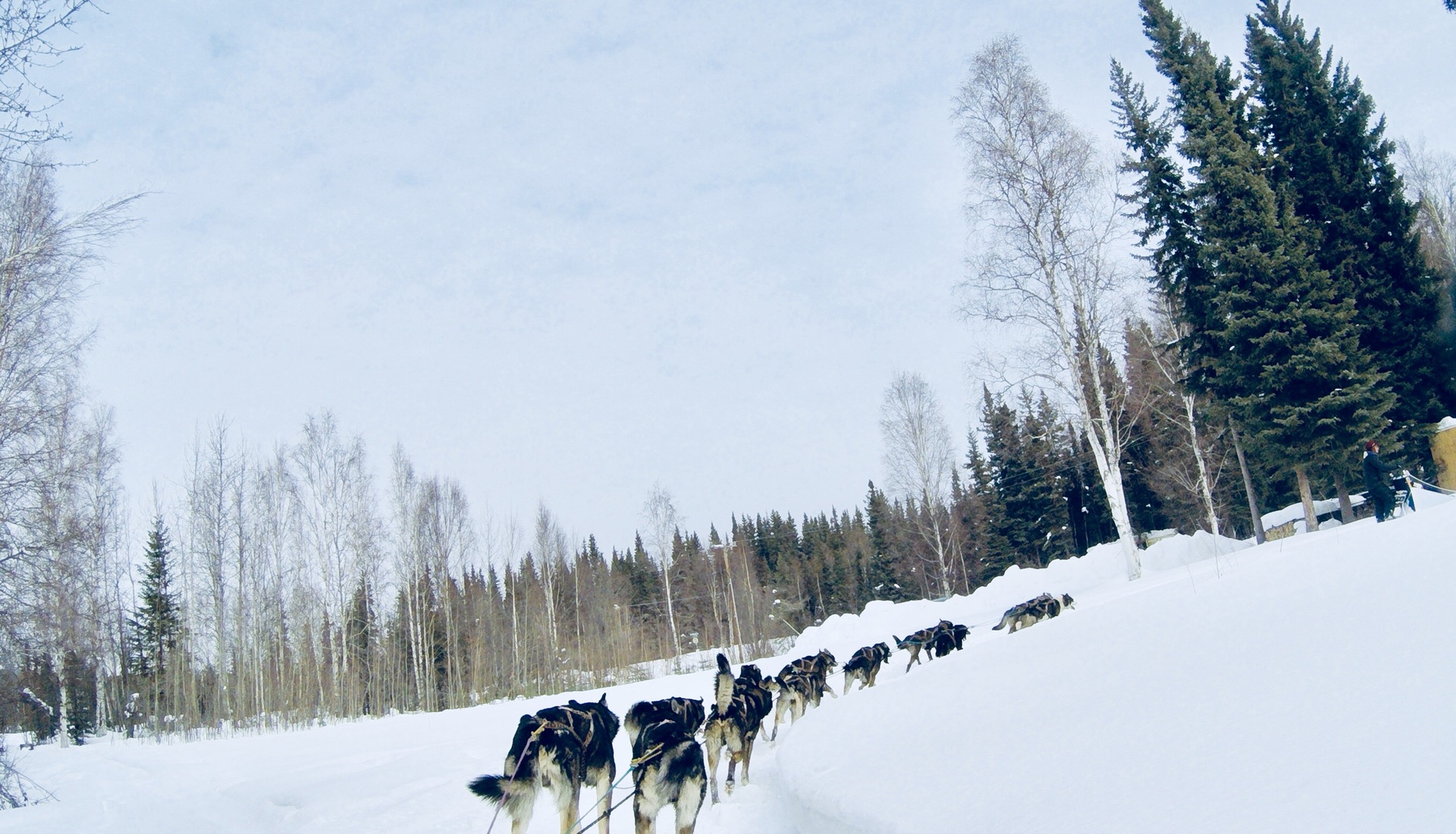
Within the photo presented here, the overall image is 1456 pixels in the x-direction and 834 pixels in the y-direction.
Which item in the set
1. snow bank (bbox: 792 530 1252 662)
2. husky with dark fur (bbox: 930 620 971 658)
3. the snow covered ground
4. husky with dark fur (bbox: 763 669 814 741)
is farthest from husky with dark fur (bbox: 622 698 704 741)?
snow bank (bbox: 792 530 1252 662)

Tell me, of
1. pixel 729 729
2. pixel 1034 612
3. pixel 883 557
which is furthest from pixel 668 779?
pixel 883 557

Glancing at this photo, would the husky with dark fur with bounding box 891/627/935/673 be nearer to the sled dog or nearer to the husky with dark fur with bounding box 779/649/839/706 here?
the sled dog

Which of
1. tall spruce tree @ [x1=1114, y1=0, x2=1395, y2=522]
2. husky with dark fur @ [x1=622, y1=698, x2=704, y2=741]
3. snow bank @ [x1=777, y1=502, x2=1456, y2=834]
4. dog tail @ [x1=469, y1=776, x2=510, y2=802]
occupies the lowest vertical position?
husky with dark fur @ [x1=622, y1=698, x2=704, y2=741]

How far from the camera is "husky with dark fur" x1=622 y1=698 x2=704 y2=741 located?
846cm

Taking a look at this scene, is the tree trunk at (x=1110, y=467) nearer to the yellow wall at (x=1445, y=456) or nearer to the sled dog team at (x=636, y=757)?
the yellow wall at (x=1445, y=456)

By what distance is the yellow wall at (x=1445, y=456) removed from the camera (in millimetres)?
19156

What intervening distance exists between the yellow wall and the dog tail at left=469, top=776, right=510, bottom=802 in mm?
23211

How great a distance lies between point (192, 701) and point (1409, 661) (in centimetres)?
2966

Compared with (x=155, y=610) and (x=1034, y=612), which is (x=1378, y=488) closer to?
(x=1034, y=612)

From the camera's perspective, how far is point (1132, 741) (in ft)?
11.2

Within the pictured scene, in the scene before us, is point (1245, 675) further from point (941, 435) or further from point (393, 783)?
point (941, 435)

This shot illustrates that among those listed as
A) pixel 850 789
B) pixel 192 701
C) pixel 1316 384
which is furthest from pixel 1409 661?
pixel 192 701

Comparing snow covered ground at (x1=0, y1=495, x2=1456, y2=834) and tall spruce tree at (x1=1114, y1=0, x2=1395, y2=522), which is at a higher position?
tall spruce tree at (x1=1114, y1=0, x2=1395, y2=522)

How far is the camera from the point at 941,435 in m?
41.7
